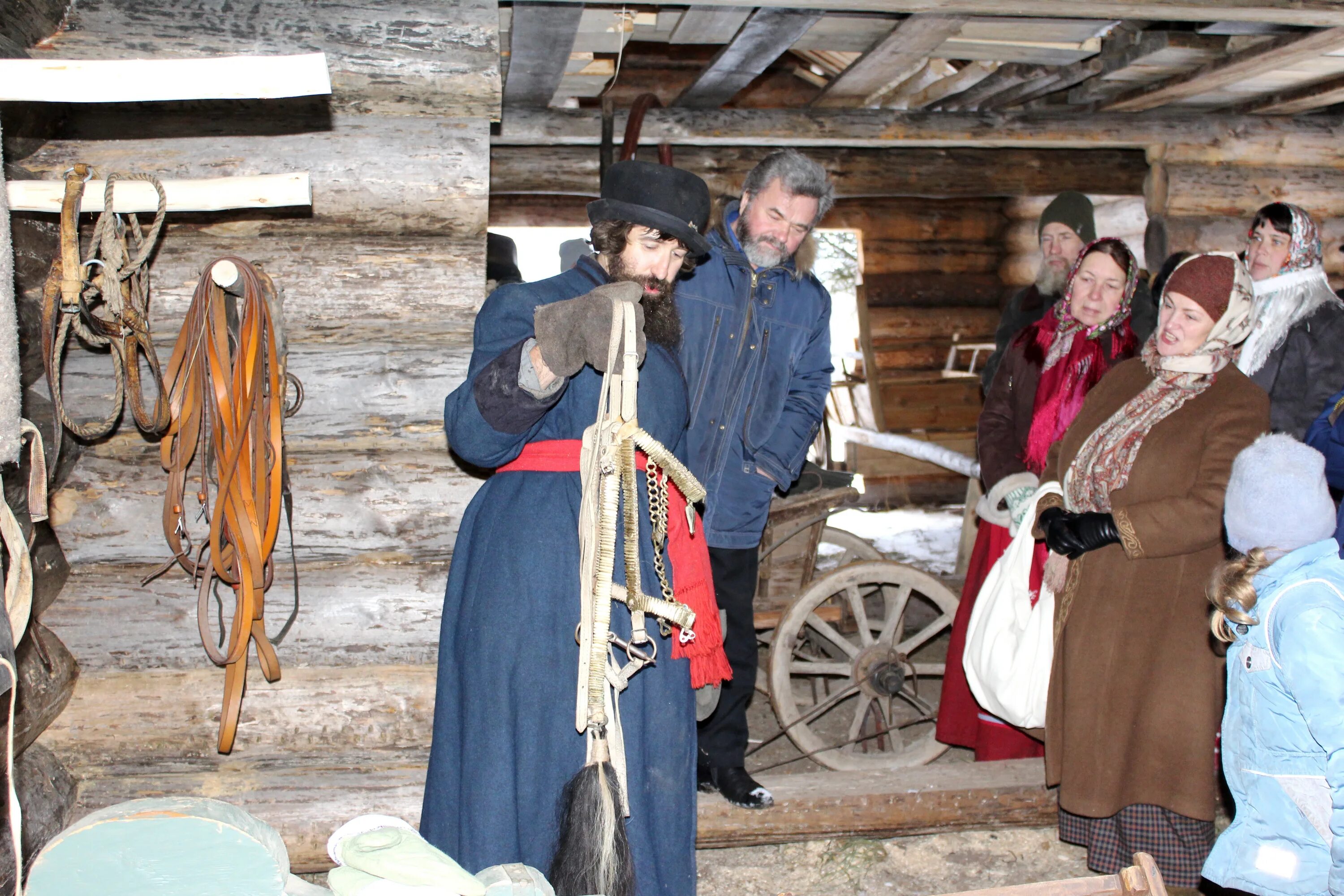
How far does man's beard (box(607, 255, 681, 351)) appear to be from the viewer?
213 centimetres

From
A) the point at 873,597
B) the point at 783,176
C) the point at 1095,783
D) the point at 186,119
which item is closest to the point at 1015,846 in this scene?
the point at 1095,783

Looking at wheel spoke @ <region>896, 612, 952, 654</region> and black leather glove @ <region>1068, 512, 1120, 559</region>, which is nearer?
black leather glove @ <region>1068, 512, 1120, 559</region>

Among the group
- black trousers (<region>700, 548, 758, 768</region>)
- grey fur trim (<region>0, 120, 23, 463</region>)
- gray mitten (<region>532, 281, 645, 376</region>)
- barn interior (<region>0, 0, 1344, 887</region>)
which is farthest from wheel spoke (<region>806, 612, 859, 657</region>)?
grey fur trim (<region>0, 120, 23, 463</region>)

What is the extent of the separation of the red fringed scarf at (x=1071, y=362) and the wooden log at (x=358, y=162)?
6.06ft

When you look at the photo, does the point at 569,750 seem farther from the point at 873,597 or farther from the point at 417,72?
the point at 873,597

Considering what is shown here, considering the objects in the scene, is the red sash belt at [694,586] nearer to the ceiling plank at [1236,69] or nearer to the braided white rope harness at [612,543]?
the braided white rope harness at [612,543]

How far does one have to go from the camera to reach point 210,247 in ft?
9.20

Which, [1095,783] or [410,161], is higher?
[410,161]

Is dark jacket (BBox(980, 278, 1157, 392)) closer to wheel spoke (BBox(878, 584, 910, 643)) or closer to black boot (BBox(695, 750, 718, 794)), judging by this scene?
wheel spoke (BBox(878, 584, 910, 643))

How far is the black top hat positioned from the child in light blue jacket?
125 centimetres

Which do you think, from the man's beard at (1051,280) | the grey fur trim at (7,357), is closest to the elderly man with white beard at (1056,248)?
the man's beard at (1051,280)

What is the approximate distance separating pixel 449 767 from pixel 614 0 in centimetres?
217

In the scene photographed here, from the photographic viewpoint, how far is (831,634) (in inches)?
147

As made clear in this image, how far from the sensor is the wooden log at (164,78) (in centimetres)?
141
